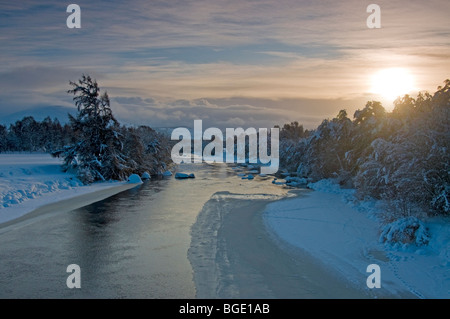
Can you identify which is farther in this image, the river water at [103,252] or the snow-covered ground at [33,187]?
the snow-covered ground at [33,187]

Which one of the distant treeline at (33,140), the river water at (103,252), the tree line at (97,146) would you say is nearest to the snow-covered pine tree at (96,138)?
the tree line at (97,146)

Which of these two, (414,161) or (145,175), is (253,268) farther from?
(145,175)

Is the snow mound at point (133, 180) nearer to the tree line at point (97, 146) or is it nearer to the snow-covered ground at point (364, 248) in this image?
the tree line at point (97, 146)

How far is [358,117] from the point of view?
138 feet

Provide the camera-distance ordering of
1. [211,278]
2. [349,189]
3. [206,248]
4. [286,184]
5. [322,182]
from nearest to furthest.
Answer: [211,278], [206,248], [349,189], [322,182], [286,184]

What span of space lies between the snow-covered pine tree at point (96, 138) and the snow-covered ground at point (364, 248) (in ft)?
84.5

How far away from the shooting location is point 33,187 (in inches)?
1146

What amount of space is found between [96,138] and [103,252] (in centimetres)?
3220

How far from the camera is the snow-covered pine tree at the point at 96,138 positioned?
42094 mm

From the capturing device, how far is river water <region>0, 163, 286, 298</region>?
11414 mm

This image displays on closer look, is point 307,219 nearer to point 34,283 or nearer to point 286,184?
point 34,283

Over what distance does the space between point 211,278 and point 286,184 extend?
3082 centimetres
